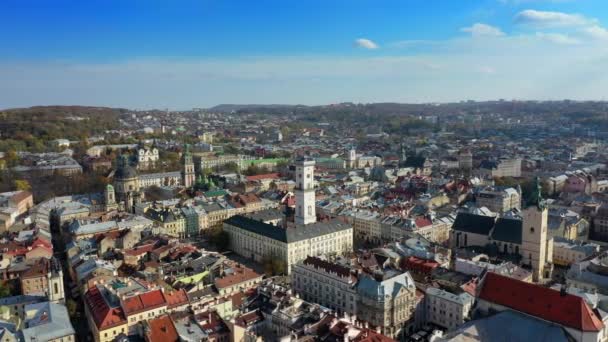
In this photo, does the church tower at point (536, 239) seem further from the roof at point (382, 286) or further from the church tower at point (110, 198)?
the church tower at point (110, 198)

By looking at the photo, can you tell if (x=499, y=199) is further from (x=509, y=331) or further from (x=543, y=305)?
(x=509, y=331)

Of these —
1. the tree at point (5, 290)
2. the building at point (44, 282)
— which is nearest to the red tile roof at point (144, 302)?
the building at point (44, 282)

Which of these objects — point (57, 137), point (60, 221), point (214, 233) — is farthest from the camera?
point (57, 137)

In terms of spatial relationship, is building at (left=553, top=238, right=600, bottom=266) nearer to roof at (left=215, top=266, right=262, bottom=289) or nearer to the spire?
the spire

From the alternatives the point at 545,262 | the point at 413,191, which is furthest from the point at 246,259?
the point at 413,191

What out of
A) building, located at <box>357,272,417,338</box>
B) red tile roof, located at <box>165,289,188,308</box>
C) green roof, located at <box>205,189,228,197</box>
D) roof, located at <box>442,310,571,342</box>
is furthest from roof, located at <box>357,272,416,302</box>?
green roof, located at <box>205,189,228,197</box>

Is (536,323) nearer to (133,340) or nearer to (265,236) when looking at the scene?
(133,340)
